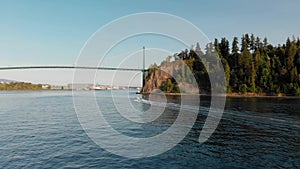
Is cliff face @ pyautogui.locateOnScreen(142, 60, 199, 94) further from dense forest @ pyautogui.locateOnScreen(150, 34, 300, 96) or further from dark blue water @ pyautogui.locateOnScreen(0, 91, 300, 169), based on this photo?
dark blue water @ pyautogui.locateOnScreen(0, 91, 300, 169)

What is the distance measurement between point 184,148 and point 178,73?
4915 inches

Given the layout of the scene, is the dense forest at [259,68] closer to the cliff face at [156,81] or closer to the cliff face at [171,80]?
the cliff face at [171,80]

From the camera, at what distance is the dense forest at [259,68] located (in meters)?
109

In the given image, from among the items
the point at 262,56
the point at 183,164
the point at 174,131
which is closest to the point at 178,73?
the point at 262,56

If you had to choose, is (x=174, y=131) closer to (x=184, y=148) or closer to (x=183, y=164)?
(x=184, y=148)

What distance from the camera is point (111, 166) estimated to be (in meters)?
14.4

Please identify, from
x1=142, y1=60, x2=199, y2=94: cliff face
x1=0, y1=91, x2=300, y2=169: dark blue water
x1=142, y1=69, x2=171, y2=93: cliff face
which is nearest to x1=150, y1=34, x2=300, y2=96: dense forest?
x1=142, y1=60, x2=199, y2=94: cliff face

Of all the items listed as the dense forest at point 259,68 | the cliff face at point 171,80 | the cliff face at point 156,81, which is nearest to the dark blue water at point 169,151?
the dense forest at point 259,68

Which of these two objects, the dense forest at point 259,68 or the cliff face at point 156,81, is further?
the cliff face at point 156,81

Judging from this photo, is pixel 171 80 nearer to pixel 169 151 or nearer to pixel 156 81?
pixel 156 81

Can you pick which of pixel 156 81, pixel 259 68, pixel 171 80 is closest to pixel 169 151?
pixel 259 68

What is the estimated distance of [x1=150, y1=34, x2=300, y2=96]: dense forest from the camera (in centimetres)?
10925

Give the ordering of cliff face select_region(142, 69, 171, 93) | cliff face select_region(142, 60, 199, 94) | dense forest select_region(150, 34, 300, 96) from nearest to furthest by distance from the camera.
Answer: dense forest select_region(150, 34, 300, 96), cliff face select_region(142, 60, 199, 94), cliff face select_region(142, 69, 171, 93)

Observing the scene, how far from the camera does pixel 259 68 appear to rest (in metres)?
119
